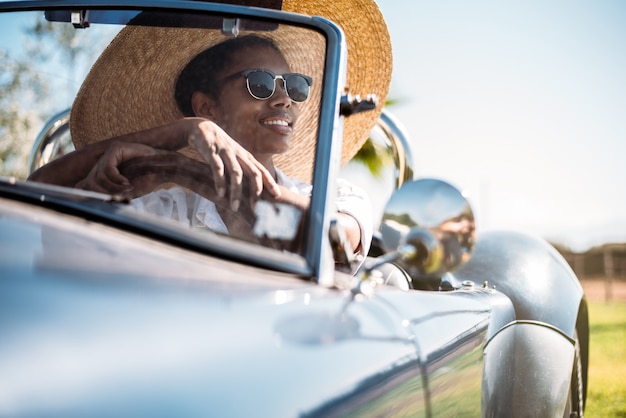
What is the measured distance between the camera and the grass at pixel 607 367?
23.3ft

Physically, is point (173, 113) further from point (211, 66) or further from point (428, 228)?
point (428, 228)

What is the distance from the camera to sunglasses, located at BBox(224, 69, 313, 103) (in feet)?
6.52

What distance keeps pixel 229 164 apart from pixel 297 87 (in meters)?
0.32

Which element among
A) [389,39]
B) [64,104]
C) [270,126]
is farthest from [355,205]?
[389,39]

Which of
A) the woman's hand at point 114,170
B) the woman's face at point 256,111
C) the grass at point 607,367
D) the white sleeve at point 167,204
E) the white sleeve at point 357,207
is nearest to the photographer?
the white sleeve at point 167,204

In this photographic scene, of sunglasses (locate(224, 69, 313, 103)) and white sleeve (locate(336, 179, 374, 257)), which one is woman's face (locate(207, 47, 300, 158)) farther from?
white sleeve (locate(336, 179, 374, 257))

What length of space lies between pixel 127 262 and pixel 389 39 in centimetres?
291

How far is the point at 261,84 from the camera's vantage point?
6.75 feet

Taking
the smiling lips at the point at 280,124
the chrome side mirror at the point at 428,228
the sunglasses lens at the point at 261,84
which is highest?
the sunglasses lens at the point at 261,84

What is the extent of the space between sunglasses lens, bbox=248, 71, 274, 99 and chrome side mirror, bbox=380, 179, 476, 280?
54 centimetres

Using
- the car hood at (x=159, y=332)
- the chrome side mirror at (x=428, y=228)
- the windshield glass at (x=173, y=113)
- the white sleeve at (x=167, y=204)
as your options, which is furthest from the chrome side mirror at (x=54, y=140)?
the chrome side mirror at (x=428, y=228)

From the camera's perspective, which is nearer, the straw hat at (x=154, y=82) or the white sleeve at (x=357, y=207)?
the straw hat at (x=154, y=82)

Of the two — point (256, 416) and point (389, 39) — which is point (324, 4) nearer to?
point (389, 39)

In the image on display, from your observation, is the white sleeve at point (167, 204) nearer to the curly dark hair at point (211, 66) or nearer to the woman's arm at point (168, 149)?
the woman's arm at point (168, 149)
